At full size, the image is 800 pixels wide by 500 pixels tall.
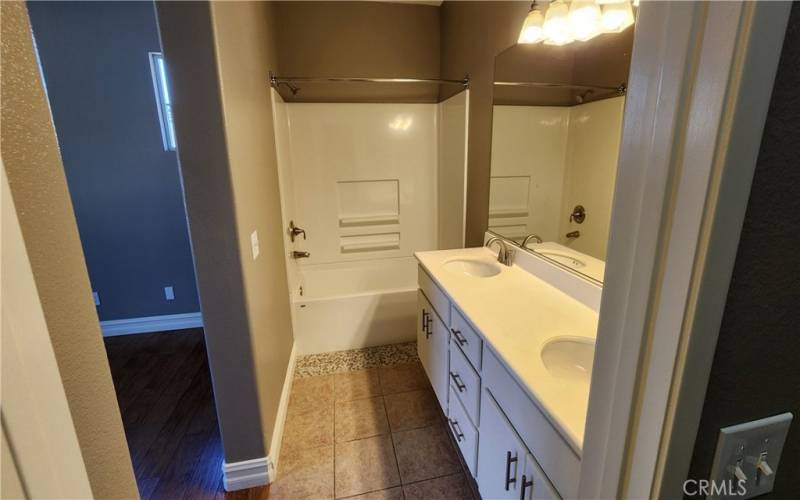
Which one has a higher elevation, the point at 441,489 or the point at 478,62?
the point at 478,62

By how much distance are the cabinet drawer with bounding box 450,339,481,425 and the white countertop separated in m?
0.23

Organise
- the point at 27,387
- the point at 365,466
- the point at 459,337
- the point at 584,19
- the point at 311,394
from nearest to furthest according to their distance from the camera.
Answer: the point at 27,387 < the point at 584,19 < the point at 459,337 < the point at 365,466 < the point at 311,394

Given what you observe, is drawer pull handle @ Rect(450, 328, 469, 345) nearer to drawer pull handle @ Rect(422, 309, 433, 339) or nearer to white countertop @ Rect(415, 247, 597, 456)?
white countertop @ Rect(415, 247, 597, 456)

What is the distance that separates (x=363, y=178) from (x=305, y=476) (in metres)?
2.30

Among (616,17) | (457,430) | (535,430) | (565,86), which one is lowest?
(457,430)

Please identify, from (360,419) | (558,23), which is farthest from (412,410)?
(558,23)

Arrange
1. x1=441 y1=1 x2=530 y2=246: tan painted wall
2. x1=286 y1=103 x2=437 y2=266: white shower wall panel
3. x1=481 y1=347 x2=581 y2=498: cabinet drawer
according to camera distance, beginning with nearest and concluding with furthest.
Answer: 1. x1=481 y1=347 x2=581 y2=498: cabinet drawer
2. x1=441 y1=1 x2=530 y2=246: tan painted wall
3. x1=286 y1=103 x2=437 y2=266: white shower wall panel

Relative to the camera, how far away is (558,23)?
1488mm

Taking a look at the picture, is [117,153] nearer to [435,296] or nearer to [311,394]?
[311,394]

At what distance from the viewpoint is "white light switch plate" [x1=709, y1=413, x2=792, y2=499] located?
0.44m

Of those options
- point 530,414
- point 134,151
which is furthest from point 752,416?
point 134,151

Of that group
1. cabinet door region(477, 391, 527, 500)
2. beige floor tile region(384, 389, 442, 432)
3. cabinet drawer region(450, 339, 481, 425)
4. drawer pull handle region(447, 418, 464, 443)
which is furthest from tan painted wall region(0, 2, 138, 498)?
beige floor tile region(384, 389, 442, 432)

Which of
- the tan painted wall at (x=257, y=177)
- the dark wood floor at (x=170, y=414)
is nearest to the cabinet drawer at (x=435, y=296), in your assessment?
the tan painted wall at (x=257, y=177)

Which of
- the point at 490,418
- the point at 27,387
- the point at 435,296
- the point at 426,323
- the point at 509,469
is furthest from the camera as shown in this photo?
the point at 426,323
